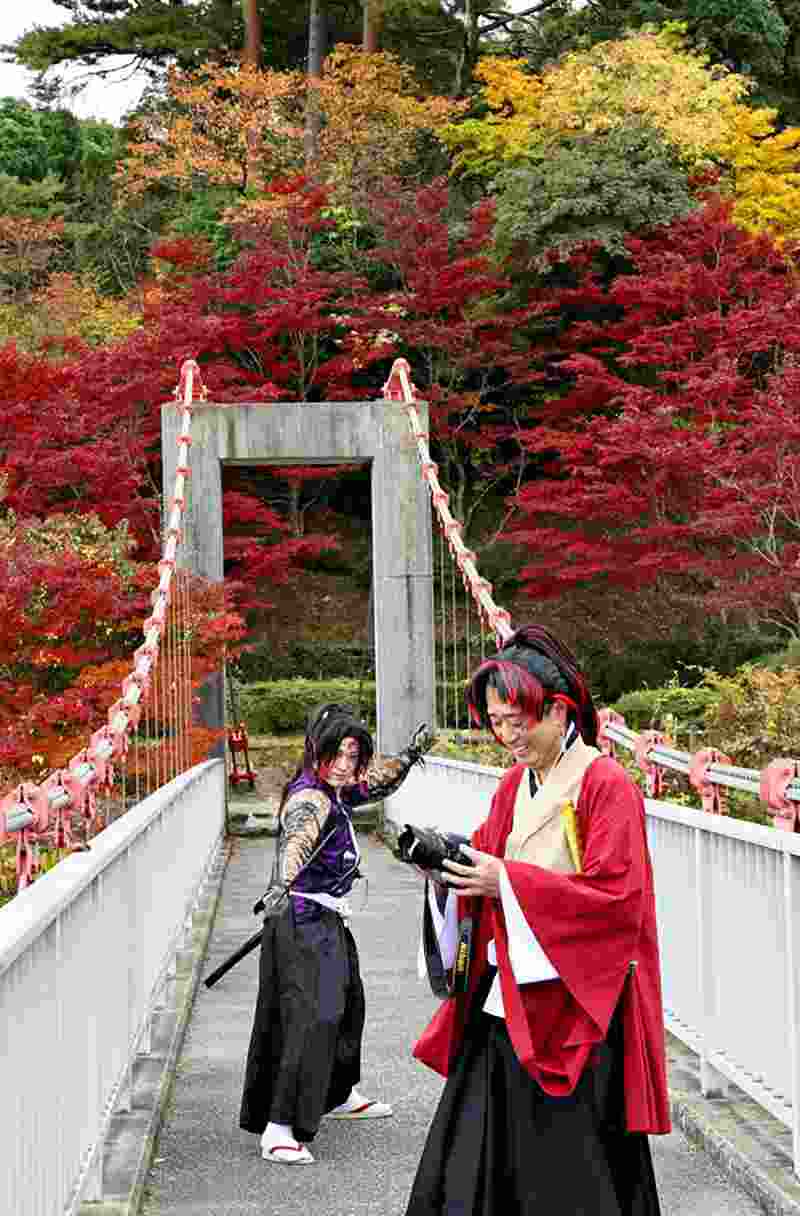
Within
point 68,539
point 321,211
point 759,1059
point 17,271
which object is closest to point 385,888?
point 68,539

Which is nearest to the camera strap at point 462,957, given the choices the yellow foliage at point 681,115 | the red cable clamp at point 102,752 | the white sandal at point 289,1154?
the red cable clamp at point 102,752

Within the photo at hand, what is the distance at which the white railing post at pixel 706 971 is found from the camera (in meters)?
5.11

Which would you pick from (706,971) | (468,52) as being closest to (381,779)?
(706,971)

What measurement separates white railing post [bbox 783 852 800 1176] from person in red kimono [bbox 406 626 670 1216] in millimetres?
849

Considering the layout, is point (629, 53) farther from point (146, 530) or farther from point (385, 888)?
point (385, 888)

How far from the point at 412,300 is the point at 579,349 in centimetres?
224

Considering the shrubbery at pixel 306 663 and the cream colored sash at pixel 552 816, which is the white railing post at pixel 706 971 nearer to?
the cream colored sash at pixel 552 816

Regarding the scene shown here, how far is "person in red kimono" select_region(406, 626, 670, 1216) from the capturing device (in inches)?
124

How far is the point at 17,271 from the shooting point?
25.8 m

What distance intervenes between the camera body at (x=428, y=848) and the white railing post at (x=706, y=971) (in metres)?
2.05

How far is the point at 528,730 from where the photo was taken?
3.29 metres

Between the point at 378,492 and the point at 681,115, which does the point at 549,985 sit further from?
the point at 681,115

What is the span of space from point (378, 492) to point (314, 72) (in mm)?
11994

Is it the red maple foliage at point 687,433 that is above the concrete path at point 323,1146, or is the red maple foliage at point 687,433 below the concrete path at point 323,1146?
above
